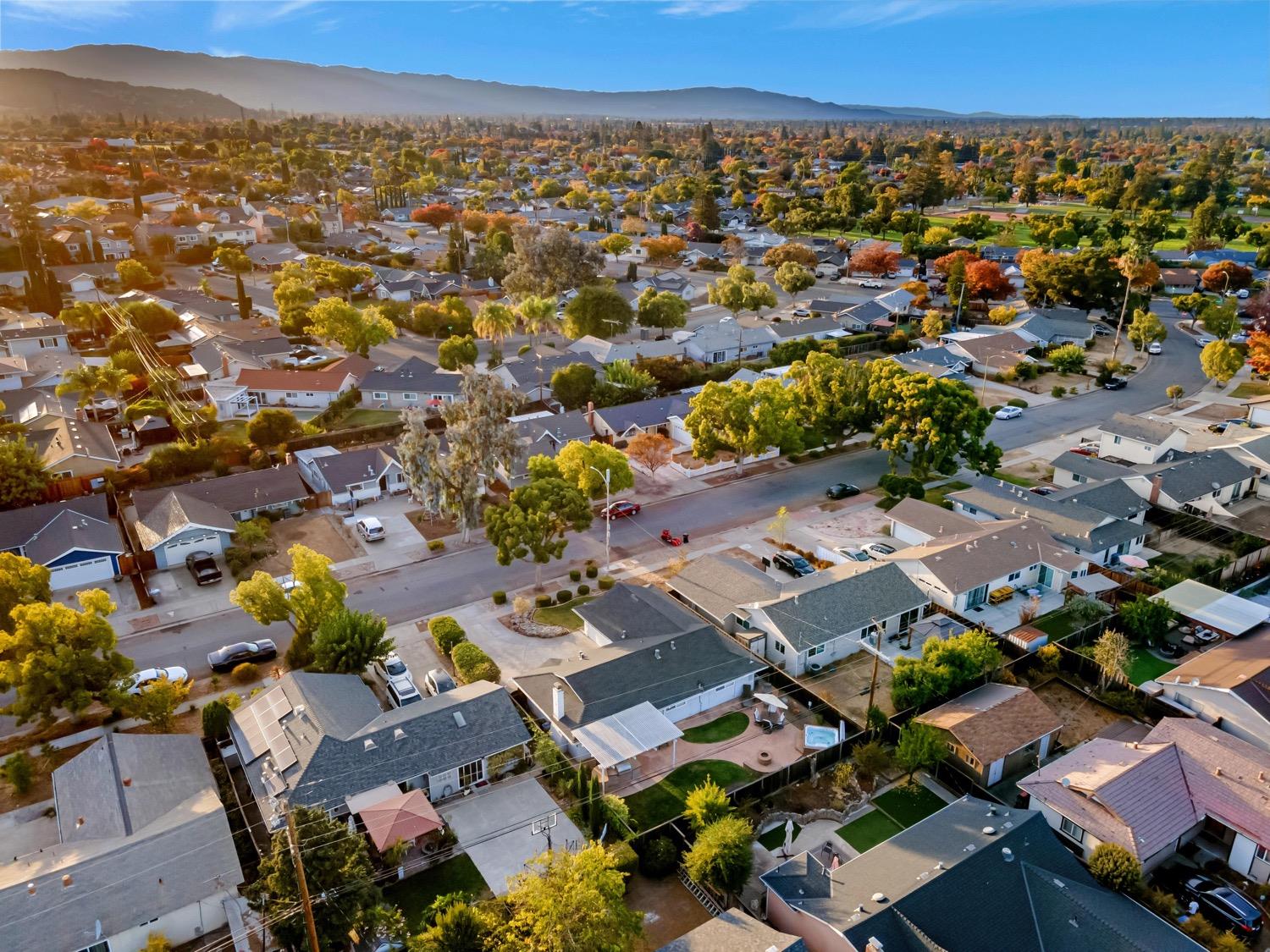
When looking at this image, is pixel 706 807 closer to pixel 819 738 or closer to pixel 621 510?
pixel 819 738

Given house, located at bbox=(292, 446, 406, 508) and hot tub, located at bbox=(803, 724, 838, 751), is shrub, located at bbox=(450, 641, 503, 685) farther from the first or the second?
house, located at bbox=(292, 446, 406, 508)

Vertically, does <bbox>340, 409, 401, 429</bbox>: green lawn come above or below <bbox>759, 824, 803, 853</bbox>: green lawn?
above

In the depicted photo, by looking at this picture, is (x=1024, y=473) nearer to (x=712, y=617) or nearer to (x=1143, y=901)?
(x=712, y=617)

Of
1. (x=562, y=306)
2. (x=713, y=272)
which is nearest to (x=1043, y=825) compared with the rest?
(x=562, y=306)

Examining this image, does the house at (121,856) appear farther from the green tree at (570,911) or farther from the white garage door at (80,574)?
the white garage door at (80,574)

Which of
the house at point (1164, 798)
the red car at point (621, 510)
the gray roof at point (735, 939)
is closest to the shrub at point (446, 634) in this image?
the red car at point (621, 510)

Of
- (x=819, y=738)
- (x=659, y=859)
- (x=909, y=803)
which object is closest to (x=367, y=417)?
(x=819, y=738)

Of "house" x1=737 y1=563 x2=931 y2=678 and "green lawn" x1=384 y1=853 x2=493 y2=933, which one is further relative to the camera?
"house" x1=737 y1=563 x2=931 y2=678

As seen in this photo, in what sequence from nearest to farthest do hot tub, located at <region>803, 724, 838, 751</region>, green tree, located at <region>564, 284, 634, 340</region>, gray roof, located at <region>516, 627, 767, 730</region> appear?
hot tub, located at <region>803, 724, 838, 751</region> → gray roof, located at <region>516, 627, 767, 730</region> → green tree, located at <region>564, 284, 634, 340</region>

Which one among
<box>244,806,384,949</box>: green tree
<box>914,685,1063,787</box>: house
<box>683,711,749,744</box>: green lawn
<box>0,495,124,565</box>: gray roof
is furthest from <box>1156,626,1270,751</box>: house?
<box>0,495,124,565</box>: gray roof
